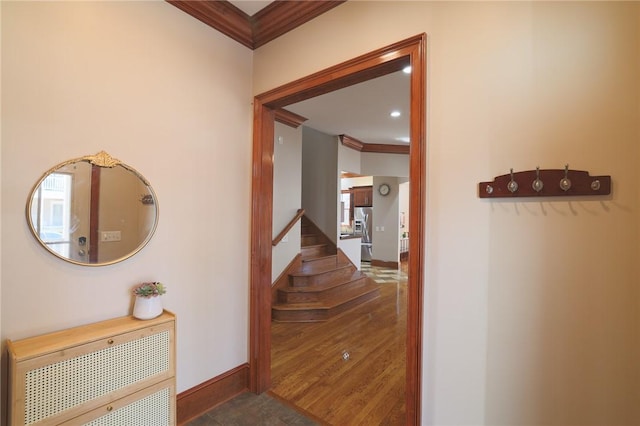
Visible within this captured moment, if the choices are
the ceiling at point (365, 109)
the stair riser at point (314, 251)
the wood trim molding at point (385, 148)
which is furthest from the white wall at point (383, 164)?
the stair riser at point (314, 251)

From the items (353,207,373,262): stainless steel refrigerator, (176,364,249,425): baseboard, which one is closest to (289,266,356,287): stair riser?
(176,364,249,425): baseboard

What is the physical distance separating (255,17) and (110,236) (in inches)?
75.0

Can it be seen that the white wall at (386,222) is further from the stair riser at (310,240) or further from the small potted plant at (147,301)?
the small potted plant at (147,301)

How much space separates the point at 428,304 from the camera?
1.50m

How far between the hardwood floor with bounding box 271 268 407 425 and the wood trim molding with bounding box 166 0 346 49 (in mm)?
2864

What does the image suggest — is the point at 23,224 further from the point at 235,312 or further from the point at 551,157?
the point at 551,157

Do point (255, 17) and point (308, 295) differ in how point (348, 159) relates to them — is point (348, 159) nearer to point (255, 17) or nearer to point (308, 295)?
point (308, 295)

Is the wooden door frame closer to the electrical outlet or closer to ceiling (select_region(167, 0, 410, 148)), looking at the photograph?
ceiling (select_region(167, 0, 410, 148))

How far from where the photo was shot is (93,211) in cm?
160

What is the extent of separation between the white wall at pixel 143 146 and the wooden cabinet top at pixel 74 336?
0.05m

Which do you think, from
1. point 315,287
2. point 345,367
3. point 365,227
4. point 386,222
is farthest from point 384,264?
point 345,367

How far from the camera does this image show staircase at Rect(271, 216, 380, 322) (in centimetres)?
404

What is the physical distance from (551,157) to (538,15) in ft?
2.04

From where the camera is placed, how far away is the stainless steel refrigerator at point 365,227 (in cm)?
862
